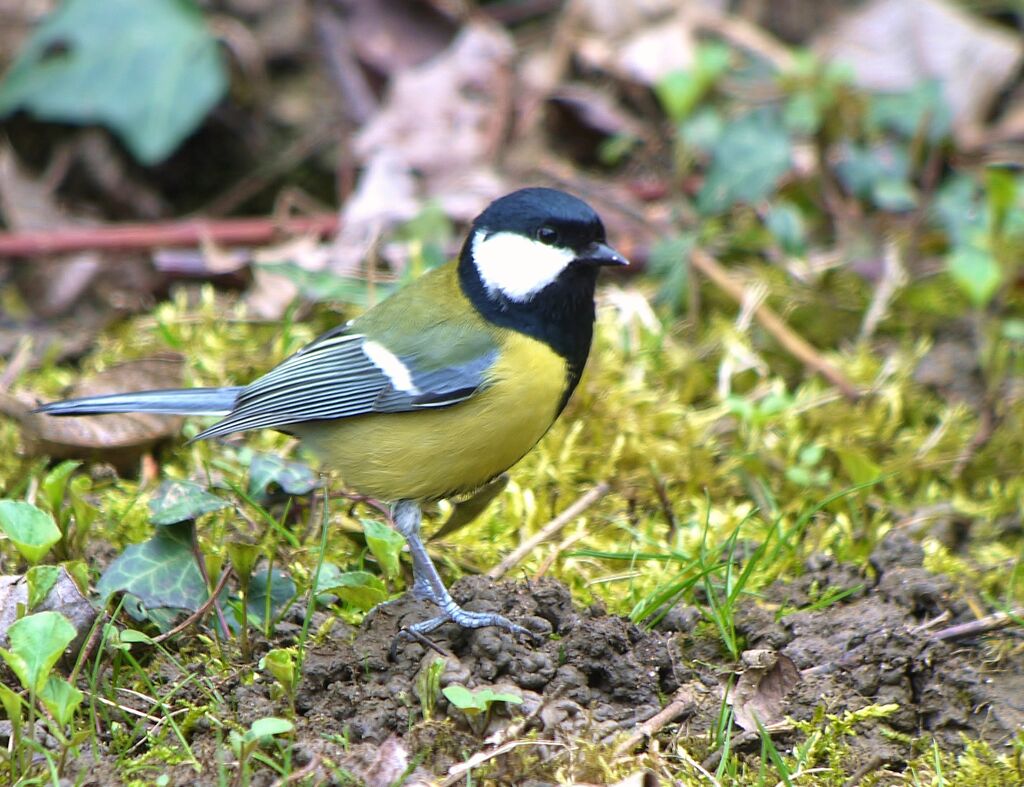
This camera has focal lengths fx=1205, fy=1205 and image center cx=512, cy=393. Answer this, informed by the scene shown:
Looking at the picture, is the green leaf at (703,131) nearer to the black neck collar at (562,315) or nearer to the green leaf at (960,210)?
the green leaf at (960,210)

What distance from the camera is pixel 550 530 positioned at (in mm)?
3049

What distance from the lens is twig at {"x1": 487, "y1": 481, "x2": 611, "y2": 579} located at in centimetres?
293

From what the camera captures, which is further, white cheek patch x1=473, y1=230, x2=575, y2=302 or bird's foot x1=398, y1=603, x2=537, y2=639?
white cheek patch x1=473, y1=230, x2=575, y2=302

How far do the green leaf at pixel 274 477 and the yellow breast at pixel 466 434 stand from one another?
0.13 metres

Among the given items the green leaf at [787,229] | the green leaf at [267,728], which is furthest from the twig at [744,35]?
the green leaf at [267,728]

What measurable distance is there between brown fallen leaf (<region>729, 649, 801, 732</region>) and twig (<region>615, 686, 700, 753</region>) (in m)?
0.09

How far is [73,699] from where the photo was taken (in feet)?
6.81

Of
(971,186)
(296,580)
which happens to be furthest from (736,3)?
(296,580)

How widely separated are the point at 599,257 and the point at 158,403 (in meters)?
1.18

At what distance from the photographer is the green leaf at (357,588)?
245 centimetres

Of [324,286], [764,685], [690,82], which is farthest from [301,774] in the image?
[690,82]

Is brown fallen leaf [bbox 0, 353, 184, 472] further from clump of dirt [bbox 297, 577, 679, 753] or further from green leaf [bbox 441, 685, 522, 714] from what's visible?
green leaf [bbox 441, 685, 522, 714]

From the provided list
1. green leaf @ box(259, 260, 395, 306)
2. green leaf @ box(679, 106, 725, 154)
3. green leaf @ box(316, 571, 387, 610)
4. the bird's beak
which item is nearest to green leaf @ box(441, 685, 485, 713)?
green leaf @ box(316, 571, 387, 610)

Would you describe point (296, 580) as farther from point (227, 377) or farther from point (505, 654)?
point (227, 377)
